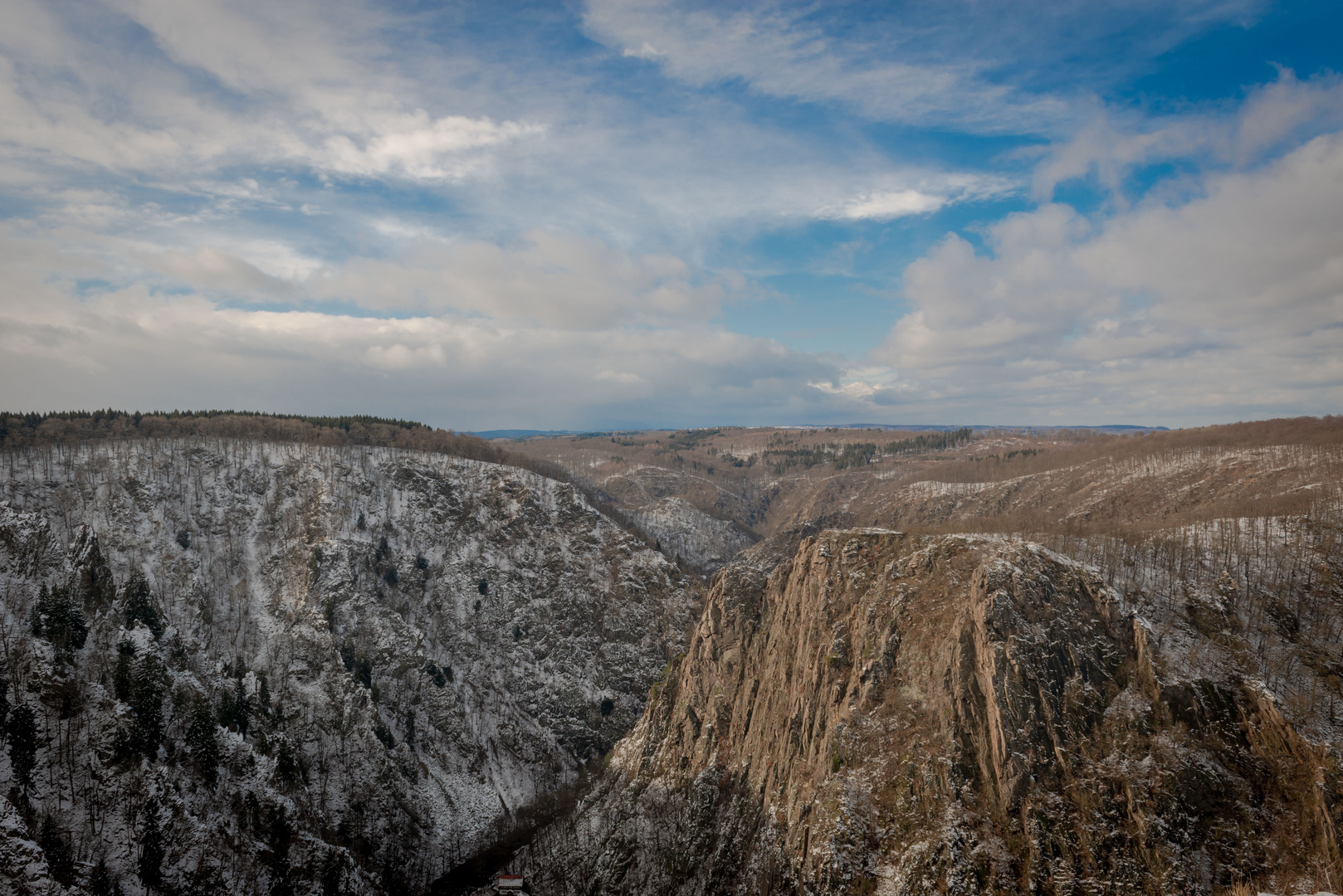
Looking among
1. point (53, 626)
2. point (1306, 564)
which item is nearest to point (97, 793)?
point (53, 626)

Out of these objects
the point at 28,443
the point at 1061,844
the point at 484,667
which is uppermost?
the point at 28,443

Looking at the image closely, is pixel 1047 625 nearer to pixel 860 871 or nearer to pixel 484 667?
pixel 860 871

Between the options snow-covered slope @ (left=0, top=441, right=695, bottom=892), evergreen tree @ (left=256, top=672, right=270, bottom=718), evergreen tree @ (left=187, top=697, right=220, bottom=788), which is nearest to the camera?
snow-covered slope @ (left=0, top=441, right=695, bottom=892)

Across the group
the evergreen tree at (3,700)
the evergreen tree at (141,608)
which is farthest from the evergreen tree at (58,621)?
the evergreen tree at (141,608)

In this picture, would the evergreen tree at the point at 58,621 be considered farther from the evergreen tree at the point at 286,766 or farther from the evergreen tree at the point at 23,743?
the evergreen tree at the point at 286,766

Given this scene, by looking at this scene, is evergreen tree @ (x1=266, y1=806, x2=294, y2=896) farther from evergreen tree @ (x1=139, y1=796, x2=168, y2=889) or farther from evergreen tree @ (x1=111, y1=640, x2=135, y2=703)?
evergreen tree @ (x1=111, y1=640, x2=135, y2=703)

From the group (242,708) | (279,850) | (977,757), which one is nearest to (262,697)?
(242,708)

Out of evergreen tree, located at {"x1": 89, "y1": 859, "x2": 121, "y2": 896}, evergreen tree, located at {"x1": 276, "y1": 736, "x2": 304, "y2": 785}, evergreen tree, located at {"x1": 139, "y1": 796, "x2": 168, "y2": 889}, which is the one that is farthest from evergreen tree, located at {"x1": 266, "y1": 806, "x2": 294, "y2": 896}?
evergreen tree, located at {"x1": 89, "y1": 859, "x2": 121, "y2": 896}
